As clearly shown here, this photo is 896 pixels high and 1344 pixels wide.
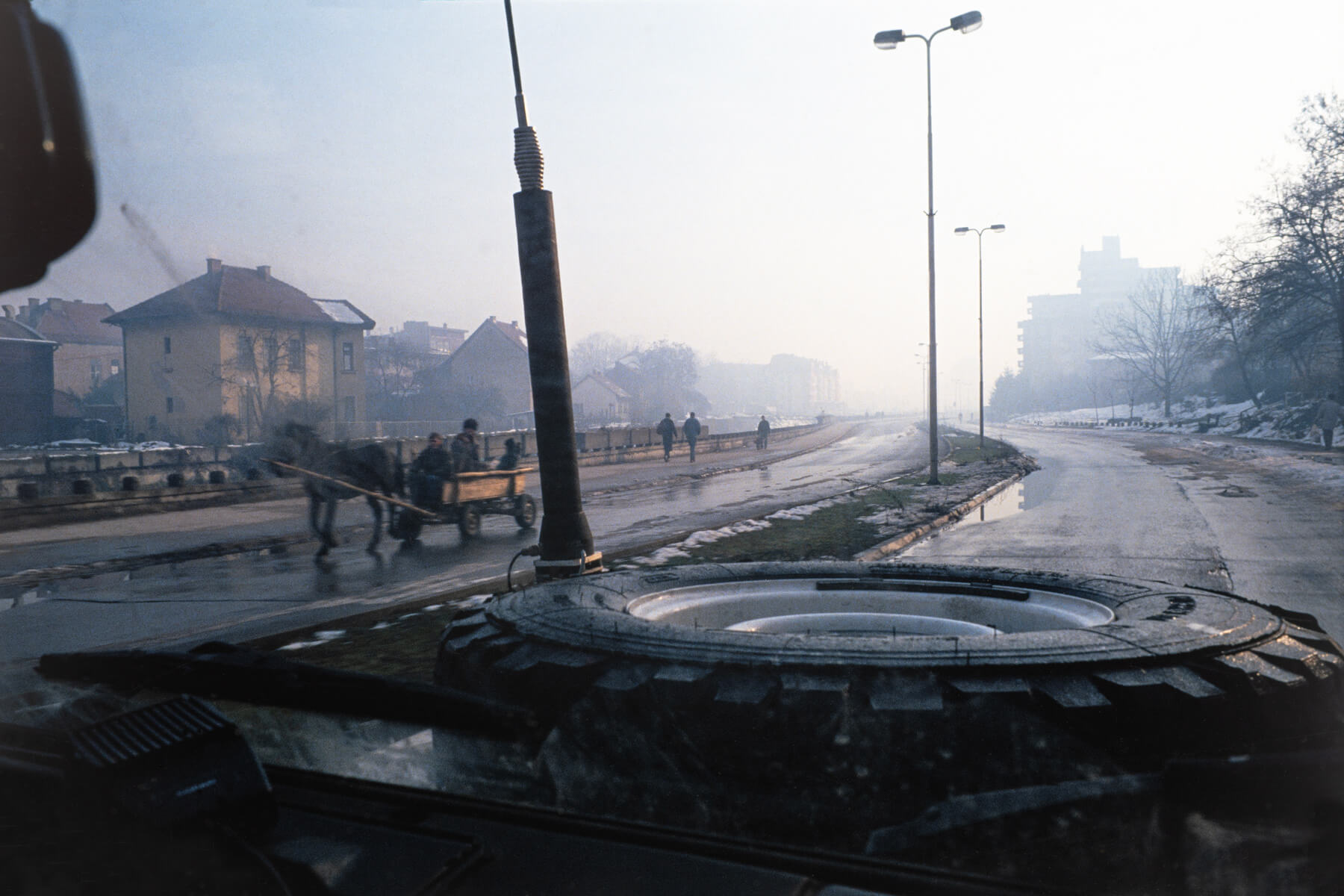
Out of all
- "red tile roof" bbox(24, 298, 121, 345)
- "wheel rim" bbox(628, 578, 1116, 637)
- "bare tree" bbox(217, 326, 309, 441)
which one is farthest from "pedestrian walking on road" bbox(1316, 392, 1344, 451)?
"red tile roof" bbox(24, 298, 121, 345)

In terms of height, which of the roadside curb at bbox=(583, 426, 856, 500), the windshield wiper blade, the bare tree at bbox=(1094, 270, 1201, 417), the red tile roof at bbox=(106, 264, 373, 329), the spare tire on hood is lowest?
the roadside curb at bbox=(583, 426, 856, 500)

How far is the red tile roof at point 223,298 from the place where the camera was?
2.10 m

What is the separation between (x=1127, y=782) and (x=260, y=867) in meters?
1.37

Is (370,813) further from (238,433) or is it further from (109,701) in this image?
(238,433)

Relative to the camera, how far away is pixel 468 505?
14.7 m

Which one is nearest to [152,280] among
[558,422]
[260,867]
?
[260,867]

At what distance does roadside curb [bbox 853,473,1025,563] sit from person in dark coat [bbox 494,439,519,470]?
670cm

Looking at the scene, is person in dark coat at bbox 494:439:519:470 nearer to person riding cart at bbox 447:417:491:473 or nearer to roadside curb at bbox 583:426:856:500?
person riding cart at bbox 447:417:491:473

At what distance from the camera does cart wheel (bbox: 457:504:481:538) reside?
1456 cm

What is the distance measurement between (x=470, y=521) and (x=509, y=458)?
1584 millimetres

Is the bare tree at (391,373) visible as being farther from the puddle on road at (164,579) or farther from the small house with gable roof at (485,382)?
the puddle on road at (164,579)

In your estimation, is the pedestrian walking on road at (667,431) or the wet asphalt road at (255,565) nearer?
the wet asphalt road at (255,565)

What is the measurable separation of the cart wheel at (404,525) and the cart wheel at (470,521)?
3.08 feet

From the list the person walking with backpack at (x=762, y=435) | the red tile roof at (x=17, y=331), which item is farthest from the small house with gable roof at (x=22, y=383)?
the person walking with backpack at (x=762, y=435)
